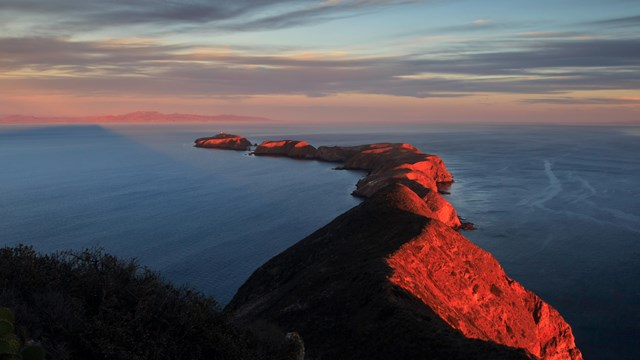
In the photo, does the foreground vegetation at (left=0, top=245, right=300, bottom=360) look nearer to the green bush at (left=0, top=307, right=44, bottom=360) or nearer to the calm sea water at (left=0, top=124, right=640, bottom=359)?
the green bush at (left=0, top=307, right=44, bottom=360)

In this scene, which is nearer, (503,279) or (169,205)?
(503,279)

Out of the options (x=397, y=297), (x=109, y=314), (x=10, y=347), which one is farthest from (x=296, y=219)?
(x=10, y=347)

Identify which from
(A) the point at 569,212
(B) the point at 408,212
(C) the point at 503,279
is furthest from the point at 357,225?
(A) the point at 569,212

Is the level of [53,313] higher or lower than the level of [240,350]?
higher

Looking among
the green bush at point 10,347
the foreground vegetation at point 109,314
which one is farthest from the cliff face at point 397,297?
the green bush at point 10,347

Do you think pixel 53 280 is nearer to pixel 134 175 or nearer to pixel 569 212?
pixel 569 212

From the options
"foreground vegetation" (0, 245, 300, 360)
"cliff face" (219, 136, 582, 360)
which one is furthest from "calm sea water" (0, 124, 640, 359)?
"foreground vegetation" (0, 245, 300, 360)
